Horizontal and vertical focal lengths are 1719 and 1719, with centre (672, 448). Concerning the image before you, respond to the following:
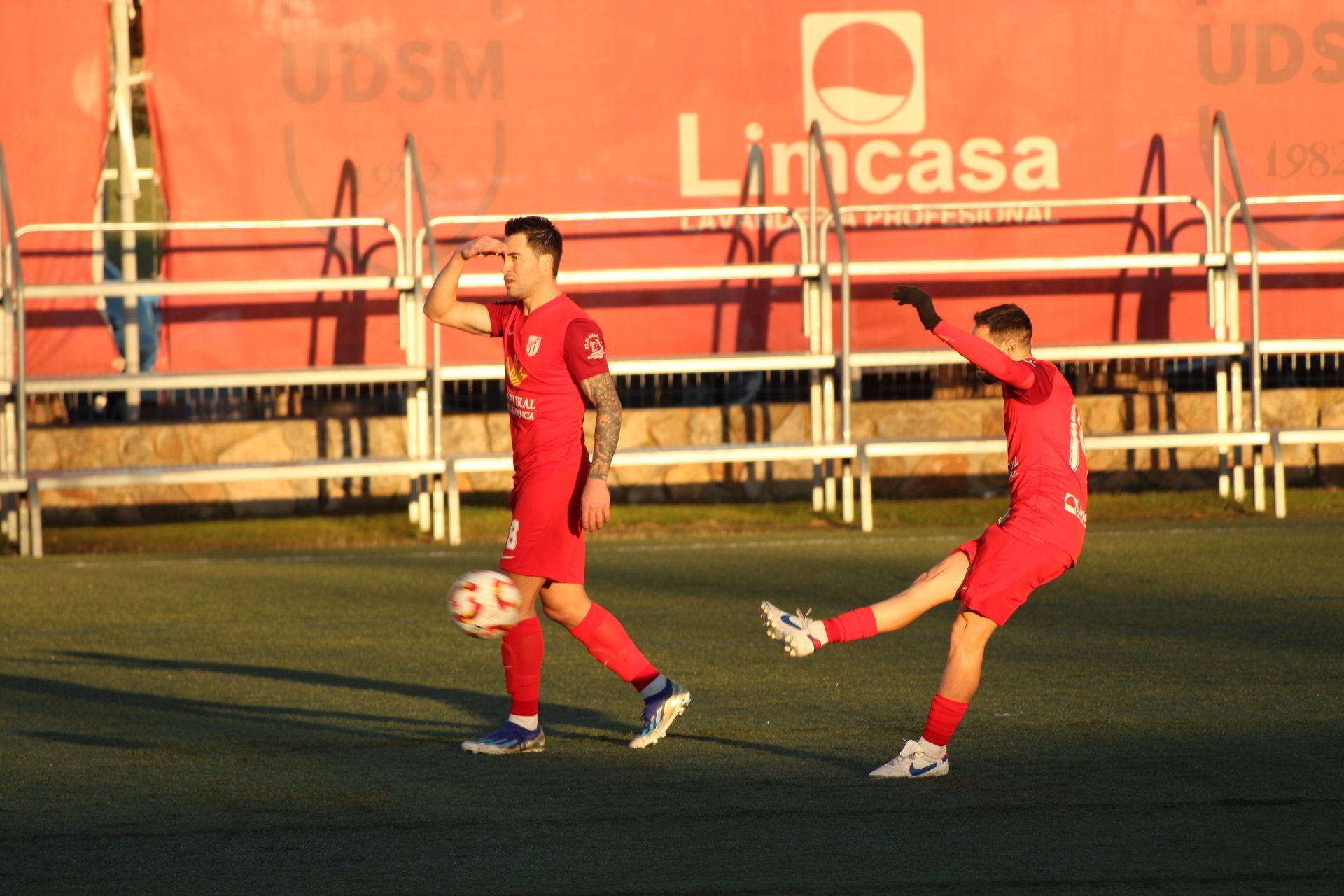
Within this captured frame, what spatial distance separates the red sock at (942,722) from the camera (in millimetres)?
4723

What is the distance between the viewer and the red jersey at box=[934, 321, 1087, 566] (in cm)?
497

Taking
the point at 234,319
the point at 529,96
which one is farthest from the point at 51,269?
the point at 529,96

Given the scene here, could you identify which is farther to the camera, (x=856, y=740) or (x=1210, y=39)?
(x=1210, y=39)

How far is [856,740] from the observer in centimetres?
525

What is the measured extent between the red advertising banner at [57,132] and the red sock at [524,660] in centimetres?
703

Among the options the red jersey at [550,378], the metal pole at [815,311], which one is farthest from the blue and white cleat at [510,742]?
the metal pole at [815,311]

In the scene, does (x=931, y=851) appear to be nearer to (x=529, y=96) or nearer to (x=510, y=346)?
(x=510, y=346)

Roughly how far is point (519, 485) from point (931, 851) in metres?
1.97

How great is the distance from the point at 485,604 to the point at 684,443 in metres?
6.61

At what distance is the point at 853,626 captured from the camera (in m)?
5.01

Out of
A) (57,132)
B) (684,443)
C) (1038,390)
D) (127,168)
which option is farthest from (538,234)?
(57,132)

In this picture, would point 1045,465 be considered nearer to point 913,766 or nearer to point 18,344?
point 913,766

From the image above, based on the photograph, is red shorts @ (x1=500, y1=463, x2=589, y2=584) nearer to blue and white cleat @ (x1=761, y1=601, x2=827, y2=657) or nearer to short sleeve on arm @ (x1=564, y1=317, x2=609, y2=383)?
short sleeve on arm @ (x1=564, y1=317, x2=609, y2=383)

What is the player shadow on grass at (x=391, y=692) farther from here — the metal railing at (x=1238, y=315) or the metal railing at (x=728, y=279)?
the metal railing at (x=1238, y=315)
